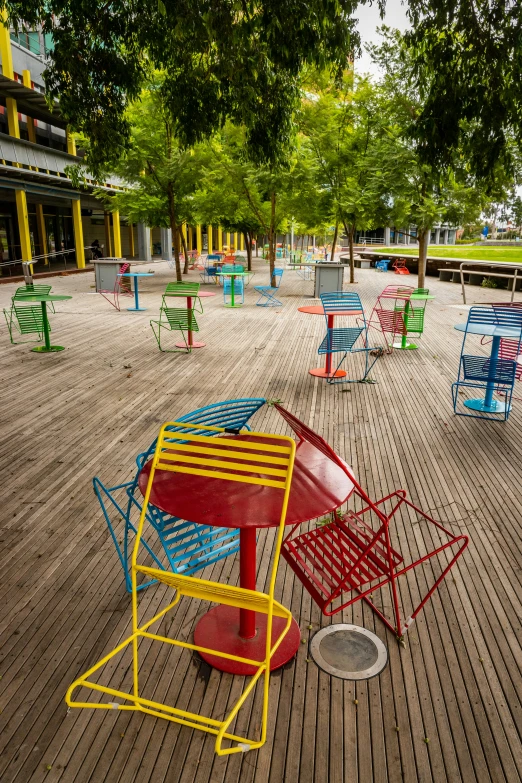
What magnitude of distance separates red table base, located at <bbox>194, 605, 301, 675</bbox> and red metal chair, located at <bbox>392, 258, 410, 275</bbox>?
29.1m

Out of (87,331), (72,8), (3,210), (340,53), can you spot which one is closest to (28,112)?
(3,210)

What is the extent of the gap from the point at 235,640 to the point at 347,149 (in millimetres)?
18726

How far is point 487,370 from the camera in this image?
648 cm

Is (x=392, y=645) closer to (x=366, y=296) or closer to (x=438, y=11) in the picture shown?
(x=438, y=11)

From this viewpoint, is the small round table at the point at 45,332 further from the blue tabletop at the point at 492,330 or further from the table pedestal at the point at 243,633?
the table pedestal at the point at 243,633

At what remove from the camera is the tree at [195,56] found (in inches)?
199

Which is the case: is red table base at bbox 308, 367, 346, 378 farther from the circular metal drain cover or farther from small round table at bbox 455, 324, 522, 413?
the circular metal drain cover

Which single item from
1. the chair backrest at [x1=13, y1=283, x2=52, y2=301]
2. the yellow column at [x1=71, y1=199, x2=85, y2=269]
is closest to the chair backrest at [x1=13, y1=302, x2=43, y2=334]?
the chair backrest at [x1=13, y1=283, x2=52, y2=301]

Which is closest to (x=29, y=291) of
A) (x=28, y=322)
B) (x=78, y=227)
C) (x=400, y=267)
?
(x=28, y=322)

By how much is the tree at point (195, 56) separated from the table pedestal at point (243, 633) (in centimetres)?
420

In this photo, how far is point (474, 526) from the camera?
415 centimetres

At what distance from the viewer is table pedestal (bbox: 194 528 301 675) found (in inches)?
108

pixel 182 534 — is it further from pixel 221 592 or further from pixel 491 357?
pixel 491 357

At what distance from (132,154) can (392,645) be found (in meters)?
18.5
